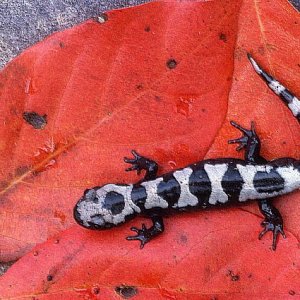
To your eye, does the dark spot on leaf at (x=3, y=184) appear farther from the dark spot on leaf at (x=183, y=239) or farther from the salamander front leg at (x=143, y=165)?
the dark spot on leaf at (x=183, y=239)

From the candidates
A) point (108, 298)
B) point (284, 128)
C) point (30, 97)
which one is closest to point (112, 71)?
point (30, 97)

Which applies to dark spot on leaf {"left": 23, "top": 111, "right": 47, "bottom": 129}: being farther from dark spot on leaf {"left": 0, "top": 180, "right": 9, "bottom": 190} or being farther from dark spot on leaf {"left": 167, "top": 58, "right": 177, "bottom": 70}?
dark spot on leaf {"left": 167, "top": 58, "right": 177, "bottom": 70}

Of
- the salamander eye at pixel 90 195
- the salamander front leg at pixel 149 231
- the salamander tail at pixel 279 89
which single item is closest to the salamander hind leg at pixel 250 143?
the salamander tail at pixel 279 89

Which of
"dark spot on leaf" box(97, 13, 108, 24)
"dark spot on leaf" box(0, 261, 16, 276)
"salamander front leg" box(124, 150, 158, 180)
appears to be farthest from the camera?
"dark spot on leaf" box(0, 261, 16, 276)

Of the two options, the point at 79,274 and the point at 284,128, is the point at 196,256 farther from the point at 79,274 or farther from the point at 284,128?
the point at 284,128

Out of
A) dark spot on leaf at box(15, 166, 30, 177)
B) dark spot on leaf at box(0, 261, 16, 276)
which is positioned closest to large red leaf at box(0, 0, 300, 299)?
dark spot on leaf at box(15, 166, 30, 177)

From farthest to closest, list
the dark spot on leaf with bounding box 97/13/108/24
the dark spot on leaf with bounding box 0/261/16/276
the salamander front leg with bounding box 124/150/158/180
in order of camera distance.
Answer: the dark spot on leaf with bounding box 0/261/16/276 < the salamander front leg with bounding box 124/150/158/180 < the dark spot on leaf with bounding box 97/13/108/24
